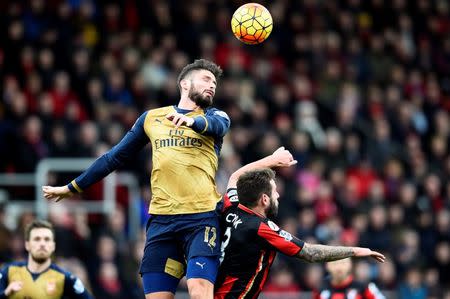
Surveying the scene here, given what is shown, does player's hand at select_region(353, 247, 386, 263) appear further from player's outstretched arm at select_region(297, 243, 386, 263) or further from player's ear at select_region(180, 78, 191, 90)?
player's ear at select_region(180, 78, 191, 90)

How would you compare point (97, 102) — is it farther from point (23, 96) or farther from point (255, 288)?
point (255, 288)

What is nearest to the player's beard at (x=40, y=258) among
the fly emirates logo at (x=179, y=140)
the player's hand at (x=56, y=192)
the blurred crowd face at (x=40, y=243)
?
the blurred crowd face at (x=40, y=243)

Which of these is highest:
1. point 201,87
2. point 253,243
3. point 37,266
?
point 201,87

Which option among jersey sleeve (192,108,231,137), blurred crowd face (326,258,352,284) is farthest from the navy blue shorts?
blurred crowd face (326,258,352,284)

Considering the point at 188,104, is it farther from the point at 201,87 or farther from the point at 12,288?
the point at 12,288

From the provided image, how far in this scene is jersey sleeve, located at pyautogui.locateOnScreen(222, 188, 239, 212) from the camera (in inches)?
357

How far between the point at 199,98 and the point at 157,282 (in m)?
1.58

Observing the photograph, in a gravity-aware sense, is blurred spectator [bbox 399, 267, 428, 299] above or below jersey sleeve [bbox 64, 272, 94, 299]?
below

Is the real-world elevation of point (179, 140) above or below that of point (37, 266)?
above

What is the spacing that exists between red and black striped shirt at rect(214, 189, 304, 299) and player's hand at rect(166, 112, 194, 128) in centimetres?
103

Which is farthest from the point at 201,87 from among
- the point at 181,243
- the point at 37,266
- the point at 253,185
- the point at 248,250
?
the point at 37,266

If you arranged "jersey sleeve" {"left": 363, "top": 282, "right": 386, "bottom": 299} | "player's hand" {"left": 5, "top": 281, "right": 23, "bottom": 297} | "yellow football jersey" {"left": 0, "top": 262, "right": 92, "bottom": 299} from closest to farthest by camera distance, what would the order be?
"player's hand" {"left": 5, "top": 281, "right": 23, "bottom": 297} < "yellow football jersey" {"left": 0, "top": 262, "right": 92, "bottom": 299} < "jersey sleeve" {"left": 363, "top": 282, "right": 386, "bottom": 299}

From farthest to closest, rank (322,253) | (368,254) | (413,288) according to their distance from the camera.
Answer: (413,288) < (322,253) < (368,254)

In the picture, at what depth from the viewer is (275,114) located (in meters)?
19.4
